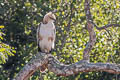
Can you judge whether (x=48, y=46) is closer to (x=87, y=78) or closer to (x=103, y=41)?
(x=103, y=41)

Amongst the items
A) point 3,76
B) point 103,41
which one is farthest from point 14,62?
point 103,41

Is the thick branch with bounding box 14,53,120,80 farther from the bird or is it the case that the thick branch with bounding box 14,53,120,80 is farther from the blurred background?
the blurred background

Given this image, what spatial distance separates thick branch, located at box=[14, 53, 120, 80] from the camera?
6.52 metres

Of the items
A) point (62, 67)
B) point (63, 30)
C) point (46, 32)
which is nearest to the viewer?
point (62, 67)

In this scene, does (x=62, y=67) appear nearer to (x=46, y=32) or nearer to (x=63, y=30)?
(x=46, y=32)

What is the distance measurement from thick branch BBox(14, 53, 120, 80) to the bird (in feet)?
3.34

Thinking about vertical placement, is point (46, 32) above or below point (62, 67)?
above

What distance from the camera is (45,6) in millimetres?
10922

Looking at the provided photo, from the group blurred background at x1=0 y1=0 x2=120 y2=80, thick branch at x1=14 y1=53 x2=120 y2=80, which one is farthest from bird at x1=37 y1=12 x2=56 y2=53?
blurred background at x1=0 y1=0 x2=120 y2=80

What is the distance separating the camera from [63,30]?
10656 millimetres

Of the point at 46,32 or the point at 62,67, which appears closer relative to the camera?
the point at 62,67

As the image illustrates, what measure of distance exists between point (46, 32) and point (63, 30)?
2.42 metres

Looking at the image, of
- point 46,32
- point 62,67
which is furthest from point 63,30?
point 62,67

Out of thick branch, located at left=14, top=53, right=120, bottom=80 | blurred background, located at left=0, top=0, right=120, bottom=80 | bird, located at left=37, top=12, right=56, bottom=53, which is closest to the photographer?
thick branch, located at left=14, top=53, right=120, bottom=80
